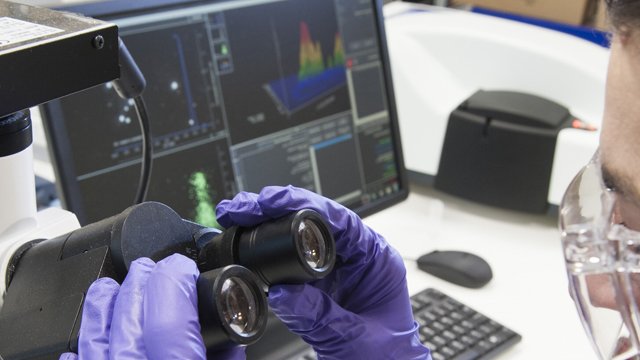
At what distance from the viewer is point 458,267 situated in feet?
4.13

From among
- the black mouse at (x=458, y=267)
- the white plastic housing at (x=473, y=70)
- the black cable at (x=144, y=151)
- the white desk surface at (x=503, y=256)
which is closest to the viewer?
the black cable at (x=144, y=151)

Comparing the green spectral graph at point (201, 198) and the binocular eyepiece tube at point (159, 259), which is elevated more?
the binocular eyepiece tube at point (159, 259)

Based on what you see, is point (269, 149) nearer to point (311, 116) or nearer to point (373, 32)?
point (311, 116)

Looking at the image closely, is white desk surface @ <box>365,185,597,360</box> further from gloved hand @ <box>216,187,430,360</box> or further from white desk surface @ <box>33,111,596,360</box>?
gloved hand @ <box>216,187,430,360</box>

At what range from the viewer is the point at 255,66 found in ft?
3.52

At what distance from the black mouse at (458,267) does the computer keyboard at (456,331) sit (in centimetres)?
10

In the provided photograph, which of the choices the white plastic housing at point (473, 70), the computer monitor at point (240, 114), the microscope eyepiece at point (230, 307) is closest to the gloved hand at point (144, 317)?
the microscope eyepiece at point (230, 307)

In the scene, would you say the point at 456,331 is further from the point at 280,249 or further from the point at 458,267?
the point at 280,249

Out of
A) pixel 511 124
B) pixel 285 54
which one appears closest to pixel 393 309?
pixel 285 54

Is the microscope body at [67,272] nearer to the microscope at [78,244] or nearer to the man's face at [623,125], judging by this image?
the microscope at [78,244]

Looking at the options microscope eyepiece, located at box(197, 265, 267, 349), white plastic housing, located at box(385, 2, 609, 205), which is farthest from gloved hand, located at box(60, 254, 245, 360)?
white plastic housing, located at box(385, 2, 609, 205)

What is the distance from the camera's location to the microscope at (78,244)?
61 centimetres

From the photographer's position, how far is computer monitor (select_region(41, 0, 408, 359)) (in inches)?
37.1

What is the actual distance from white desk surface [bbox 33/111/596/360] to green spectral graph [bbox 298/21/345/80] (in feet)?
1.25
